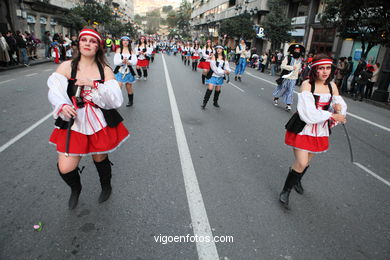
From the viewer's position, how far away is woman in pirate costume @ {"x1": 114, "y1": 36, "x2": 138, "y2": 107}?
7.63 metres

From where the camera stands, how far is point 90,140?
274 centimetres

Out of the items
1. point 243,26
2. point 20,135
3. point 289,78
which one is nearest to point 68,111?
point 20,135

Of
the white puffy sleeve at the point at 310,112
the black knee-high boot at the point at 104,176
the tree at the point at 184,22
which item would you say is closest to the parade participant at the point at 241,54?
the white puffy sleeve at the point at 310,112

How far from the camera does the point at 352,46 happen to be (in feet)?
70.0

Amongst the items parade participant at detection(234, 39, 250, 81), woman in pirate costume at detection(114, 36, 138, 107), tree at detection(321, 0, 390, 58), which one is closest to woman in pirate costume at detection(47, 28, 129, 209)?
woman in pirate costume at detection(114, 36, 138, 107)

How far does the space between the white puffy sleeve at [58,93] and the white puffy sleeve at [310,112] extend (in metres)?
2.54

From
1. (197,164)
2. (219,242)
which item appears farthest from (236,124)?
(219,242)

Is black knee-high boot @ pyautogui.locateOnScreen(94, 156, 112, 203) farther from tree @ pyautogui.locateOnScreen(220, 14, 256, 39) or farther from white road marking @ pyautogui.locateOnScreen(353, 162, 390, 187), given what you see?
tree @ pyautogui.locateOnScreen(220, 14, 256, 39)

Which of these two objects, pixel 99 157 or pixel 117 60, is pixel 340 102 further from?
pixel 117 60

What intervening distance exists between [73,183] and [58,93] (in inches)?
40.1

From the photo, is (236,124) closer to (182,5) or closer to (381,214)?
(381,214)

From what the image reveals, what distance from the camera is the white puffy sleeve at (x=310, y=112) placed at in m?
2.95

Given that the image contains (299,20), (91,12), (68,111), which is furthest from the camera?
(91,12)

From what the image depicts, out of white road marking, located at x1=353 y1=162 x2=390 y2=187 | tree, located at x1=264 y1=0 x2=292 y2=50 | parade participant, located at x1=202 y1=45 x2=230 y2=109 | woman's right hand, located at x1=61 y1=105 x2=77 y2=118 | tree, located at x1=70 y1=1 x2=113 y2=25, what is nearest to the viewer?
woman's right hand, located at x1=61 y1=105 x2=77 y2=118
